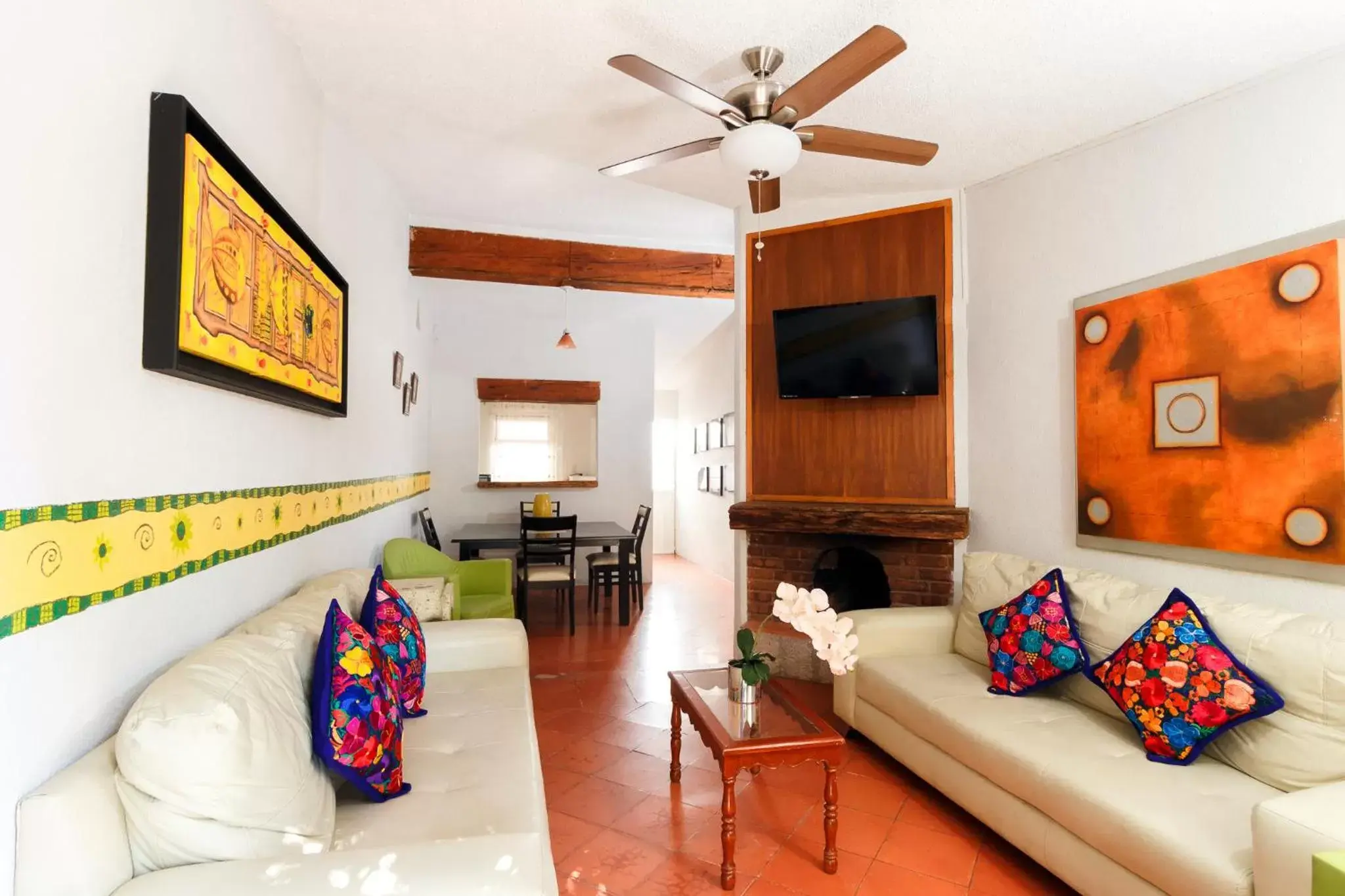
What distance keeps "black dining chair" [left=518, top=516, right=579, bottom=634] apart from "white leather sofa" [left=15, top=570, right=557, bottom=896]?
3.28 meters

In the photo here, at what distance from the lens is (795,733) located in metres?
2.11

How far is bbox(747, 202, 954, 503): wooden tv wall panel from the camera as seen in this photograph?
3770mm

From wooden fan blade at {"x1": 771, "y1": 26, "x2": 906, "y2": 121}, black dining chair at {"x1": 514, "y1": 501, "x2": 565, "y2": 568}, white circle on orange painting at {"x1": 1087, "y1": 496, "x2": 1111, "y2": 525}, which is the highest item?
wooden fan blade at {"x1": 771, "y1": 26, "x2": 906, "y2": 121}

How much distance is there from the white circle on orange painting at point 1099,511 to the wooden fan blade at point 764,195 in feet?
6.07

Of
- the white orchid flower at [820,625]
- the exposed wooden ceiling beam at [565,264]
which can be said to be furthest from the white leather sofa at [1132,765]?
the exposed wooden ceiling beam at [565,264]

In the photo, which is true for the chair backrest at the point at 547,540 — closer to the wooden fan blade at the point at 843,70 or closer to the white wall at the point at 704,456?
the white wall at the point at 704,456

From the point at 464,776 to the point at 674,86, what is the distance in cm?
202

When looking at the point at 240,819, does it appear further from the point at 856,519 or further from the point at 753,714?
the point at 856,519

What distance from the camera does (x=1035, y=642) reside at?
251cm

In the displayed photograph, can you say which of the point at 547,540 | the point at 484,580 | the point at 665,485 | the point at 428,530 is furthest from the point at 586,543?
the point at 665,485

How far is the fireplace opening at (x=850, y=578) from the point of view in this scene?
407 cm

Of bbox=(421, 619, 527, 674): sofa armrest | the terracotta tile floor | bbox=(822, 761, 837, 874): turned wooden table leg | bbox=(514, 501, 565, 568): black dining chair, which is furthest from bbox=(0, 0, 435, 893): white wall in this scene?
bbox=(514, 501, 565, 568): black dining chair

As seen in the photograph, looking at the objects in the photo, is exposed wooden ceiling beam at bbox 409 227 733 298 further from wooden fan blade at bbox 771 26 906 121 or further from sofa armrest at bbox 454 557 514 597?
wooden fan blade at bbox 771 26 906 121

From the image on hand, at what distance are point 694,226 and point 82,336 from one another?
398 centimetres
